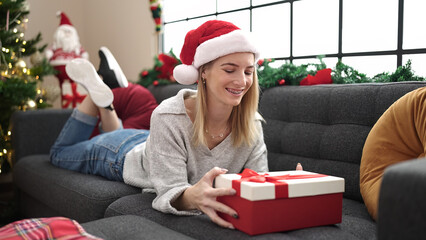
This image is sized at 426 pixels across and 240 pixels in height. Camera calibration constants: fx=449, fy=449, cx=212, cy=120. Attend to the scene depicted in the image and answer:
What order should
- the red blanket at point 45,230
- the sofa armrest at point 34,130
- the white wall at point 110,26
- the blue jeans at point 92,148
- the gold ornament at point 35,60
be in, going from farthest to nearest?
1. the white wall at point 110,26
2. the gold ornament at point 35,60
3. the sofa armrest at point 34,130
4. the blue jeans at point 92,148
5. the red blanket at point 45,230

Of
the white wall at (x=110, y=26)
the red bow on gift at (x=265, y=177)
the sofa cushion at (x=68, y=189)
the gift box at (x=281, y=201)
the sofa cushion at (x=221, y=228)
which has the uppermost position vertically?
the white wall at (x=110, y=26)

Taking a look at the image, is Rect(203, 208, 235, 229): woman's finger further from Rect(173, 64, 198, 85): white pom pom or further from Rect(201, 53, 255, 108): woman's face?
Rect(173, 64, 198, 85): white pom pom

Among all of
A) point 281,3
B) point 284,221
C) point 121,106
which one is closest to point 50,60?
point 121,106

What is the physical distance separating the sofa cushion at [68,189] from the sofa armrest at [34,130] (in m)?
0.15

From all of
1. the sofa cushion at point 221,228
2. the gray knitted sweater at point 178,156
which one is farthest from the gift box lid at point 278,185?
the gray knitted sweater at point 178,156

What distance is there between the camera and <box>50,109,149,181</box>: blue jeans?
82.9 inches

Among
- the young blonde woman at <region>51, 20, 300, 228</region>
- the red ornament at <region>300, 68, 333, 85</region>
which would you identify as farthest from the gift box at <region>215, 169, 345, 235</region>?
the red ornament at <region>300, 68, 333, 85</region>

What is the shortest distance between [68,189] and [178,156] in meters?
0.76

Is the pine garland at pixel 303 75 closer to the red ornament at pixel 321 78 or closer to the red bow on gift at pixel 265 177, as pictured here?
the red ornament at pixel 321 78

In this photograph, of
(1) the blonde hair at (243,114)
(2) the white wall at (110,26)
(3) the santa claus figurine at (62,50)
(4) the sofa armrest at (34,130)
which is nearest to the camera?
(1) the blonde hair at (243,114)

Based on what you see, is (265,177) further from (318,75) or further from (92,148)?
(92,148)

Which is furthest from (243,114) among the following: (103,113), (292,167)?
(103,113)

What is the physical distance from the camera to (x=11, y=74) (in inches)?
124

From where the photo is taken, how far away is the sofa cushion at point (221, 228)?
3.96 feet
